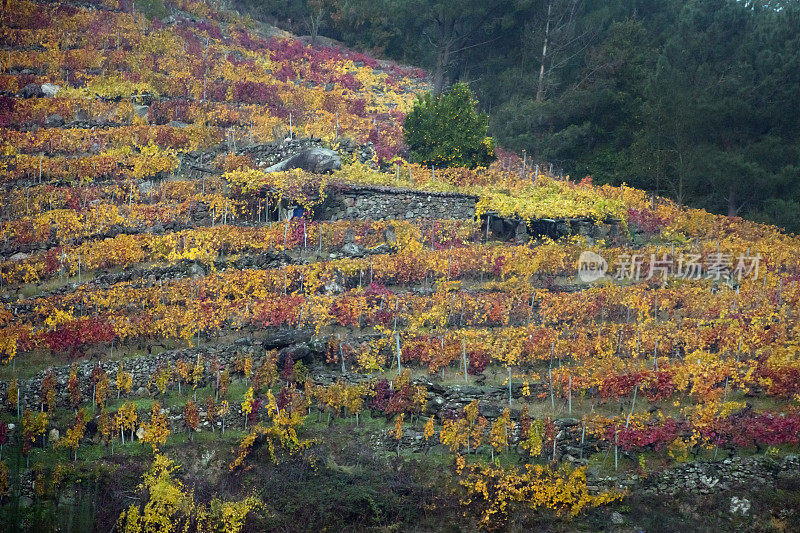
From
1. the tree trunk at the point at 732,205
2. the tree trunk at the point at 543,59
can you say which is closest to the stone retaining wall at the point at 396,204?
the tree trunk at the point at 732,205

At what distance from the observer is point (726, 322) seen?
2364 centimetres

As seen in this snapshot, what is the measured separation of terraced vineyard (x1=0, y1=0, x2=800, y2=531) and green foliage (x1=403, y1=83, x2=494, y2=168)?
36.1 inches

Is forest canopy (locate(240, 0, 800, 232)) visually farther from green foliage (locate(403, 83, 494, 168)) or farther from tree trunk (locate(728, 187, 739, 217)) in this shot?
green foliage (locate(403, 83, 494, 168))

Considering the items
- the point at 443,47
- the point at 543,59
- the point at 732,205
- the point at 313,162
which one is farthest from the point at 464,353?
the point at 443,47

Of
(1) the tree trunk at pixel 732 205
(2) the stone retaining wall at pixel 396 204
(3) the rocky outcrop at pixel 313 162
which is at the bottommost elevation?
(2) the stone retaining wall at pixel 396 204

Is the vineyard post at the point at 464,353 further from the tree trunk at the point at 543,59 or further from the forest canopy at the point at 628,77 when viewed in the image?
the tree trunk at the point at 543,59

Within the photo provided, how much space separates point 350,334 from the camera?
23891mm

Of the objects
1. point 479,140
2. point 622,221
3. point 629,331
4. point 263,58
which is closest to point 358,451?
point 629,331

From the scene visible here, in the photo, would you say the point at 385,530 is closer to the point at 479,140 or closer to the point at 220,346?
the point at 220,346

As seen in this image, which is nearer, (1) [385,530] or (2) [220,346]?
(1) [385,530]

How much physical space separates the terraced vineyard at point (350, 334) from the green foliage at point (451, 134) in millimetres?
917

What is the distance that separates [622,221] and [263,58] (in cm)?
2164

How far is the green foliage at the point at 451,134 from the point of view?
3394 cm

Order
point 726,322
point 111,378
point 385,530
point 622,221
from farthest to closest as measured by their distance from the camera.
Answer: point 622,221, point 726,322, point 111,378, point 385,530
